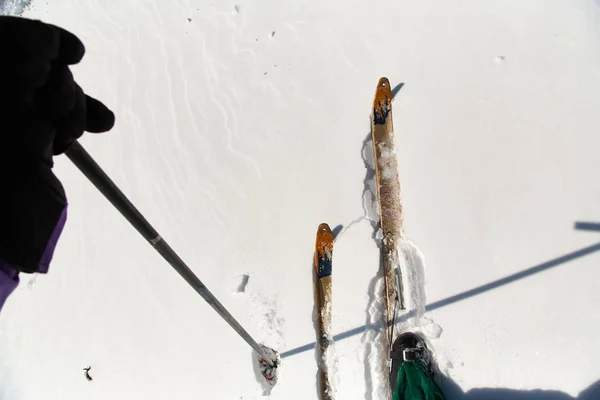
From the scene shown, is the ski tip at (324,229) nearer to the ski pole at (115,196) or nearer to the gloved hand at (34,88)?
the ski pole at (115,196)

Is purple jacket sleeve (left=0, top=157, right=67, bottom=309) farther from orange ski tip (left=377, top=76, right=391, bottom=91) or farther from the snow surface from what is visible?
orange ski tip (left=377, top=76, right=391, bottom=91)

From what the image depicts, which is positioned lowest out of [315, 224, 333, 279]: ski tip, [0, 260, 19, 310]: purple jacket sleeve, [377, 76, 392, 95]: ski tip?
[315, 224, 333, 279]: ski tip

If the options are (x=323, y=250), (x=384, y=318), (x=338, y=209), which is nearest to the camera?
(x=384, y=318)

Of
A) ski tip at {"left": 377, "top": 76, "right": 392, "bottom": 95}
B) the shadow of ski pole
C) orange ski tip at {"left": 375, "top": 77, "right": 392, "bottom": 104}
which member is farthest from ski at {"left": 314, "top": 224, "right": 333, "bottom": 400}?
ski tip at {"left": 377, "top": 76, "right": 392, "bottom": 95}

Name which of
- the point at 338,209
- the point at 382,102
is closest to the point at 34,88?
the point at 338,209

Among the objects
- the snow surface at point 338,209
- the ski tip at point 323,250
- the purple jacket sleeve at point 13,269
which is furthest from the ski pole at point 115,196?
the snow surface at point 338,209

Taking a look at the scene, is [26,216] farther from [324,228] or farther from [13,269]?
[324,228]
